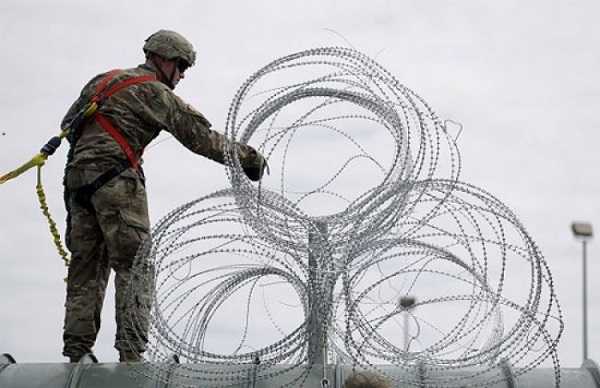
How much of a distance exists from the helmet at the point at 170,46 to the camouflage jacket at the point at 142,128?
27 centimetres

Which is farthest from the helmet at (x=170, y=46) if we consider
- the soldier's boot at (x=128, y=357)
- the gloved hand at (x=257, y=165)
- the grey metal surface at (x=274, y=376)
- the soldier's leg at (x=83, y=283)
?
the grey metal surface at (x=274, y=376)

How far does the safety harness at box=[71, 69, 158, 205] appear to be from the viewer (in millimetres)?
8891

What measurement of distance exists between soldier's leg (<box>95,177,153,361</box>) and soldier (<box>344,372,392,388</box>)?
64.2 inches

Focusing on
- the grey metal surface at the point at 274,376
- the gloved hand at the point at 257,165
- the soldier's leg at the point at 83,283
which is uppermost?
the gloved hand at the point at 257,165

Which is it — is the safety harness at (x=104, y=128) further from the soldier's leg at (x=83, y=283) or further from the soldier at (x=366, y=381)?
the soldier at (x=366, y=381)

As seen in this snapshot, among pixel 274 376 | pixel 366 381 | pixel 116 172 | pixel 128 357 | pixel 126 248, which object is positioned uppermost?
pixel 116 172

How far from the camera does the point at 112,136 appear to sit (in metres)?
8.94

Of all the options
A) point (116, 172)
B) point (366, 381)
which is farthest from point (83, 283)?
point (366, 381)

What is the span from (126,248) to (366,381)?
6.81ft

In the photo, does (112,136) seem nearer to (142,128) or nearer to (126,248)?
(142,128)

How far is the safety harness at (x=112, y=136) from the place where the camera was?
29.2ft

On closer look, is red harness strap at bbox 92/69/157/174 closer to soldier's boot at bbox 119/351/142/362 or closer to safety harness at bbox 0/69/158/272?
safety harness at bbox 0/69/158/272

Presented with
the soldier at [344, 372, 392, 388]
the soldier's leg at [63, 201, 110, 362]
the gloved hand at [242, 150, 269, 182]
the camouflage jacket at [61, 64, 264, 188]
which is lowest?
the soldier at [344, 372, 392, 388]

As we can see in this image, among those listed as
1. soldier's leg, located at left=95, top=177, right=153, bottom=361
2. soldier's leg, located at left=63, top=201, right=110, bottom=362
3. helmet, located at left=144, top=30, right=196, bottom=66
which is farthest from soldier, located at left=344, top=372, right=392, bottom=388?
helmet, located at left=144, top=30, right=196, bottom=66
